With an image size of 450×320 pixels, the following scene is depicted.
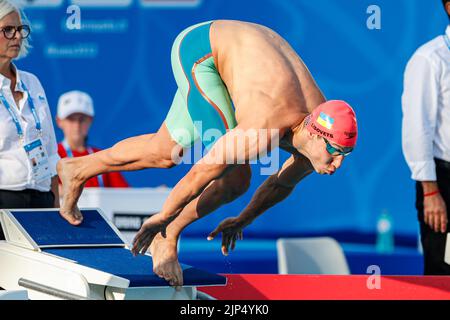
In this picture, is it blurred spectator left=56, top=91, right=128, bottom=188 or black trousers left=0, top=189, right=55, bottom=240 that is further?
blurred spectator left=56, top=91, right=128, bottom=188

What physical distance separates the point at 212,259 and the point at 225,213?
0.78 meters

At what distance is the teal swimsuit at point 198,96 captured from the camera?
5156 mm

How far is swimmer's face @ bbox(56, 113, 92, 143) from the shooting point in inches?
286

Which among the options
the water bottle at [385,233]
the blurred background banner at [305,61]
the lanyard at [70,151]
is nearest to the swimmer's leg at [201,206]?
the lanyard at [70,151]

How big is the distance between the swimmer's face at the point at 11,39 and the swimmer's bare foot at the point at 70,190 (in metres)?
0.64

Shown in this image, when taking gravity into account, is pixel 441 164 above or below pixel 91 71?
below

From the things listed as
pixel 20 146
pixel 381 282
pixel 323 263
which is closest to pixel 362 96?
pixel 323 263

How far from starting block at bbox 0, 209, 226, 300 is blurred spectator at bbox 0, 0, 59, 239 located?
17cm

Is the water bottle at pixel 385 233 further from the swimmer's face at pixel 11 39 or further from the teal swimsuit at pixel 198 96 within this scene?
the swimmer's face at pixel 11 39

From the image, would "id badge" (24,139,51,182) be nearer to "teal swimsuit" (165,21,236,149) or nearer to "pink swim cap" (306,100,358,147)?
"teal swimsuit" (165,21,236,149)

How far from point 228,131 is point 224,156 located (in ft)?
0.93

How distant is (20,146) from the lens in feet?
17.5

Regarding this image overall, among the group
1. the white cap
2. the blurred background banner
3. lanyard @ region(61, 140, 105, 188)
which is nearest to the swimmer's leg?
lanyard @ region(61, 140, 105, 188)
